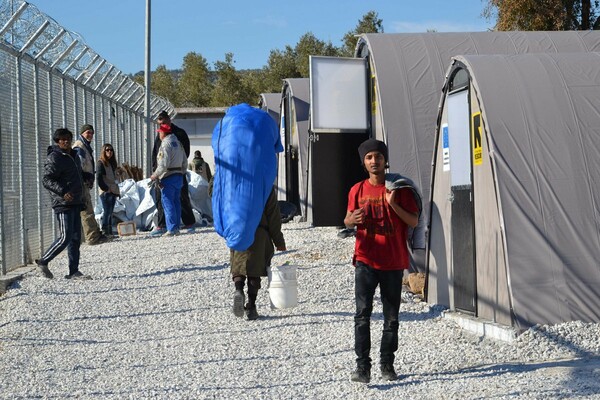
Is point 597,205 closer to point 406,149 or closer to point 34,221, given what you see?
point 406,149

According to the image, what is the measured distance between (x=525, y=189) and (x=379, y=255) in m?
2.33

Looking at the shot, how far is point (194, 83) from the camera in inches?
2724

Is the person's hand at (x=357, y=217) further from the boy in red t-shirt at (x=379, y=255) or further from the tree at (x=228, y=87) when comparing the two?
the tree at (x=228, y=87)

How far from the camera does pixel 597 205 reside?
9.04m

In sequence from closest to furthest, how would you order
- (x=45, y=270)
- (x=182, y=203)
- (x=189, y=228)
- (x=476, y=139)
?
(x=476, y=139) → (x=45, y=270) → (x=189, y=228) → (x=182, y=203)

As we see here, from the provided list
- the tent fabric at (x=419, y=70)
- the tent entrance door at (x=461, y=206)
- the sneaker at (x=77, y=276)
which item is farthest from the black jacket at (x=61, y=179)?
the tent entrance door at (x=461, y=206)

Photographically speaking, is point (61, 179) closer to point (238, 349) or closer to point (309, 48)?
point (238, 349)

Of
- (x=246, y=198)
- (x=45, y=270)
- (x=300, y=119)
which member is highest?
(x=300, y=119)

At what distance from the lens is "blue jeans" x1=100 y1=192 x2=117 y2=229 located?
61.2 ft

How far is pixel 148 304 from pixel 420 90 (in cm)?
533

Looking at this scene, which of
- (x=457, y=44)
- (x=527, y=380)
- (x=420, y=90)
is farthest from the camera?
(x=457, y=44)

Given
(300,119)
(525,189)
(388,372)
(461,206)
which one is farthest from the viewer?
(300,119)

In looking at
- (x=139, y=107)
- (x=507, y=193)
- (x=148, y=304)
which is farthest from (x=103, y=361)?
(x=139, y=107)

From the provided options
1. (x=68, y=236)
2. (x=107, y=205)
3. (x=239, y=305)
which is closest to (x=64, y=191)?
(x=68, y=236)
